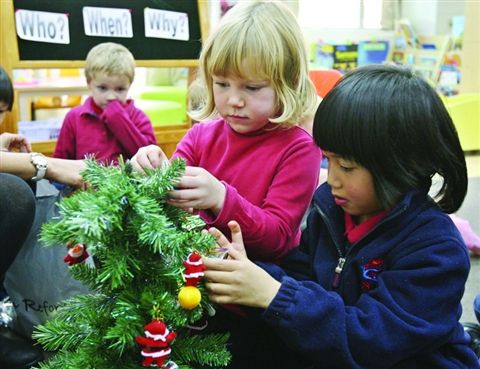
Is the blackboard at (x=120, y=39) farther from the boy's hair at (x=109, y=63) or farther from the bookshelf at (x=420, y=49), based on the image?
the bookshelf at (x=420, y=49)

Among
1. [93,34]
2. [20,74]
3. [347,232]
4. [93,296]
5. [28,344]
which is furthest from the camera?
[20,74]

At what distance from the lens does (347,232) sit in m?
0.94

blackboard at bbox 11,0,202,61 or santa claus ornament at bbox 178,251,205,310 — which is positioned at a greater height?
blackboard at bbox 11,0,202,61

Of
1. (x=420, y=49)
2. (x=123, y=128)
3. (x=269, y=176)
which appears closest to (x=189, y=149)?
(x=269, y=176)

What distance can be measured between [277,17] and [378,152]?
334 millimetres

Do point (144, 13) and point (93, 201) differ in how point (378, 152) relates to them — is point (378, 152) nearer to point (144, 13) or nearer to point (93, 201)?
point (93, 201)

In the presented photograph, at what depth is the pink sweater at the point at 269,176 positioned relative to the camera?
39.1 inches

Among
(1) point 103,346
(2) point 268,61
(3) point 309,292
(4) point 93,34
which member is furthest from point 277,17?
(4) point 93,34

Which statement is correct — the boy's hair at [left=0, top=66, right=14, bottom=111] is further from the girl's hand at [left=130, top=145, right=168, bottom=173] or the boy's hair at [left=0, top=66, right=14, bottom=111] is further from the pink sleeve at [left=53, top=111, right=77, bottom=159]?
the girl's hand at [left=130, top=145, right=168, bottom=173]

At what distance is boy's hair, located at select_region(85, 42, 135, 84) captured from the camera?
1.98 meters

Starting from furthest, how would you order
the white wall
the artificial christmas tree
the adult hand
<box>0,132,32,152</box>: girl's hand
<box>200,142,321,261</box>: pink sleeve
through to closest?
the white wall → <box>0,132,32,152</box>: girl's hand → the adult hand → <box>200,142,321,261</box>: pink sleeve → the artificial christmas tree

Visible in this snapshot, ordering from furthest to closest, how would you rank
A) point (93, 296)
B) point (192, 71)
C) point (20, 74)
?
point (20, 74) < point (192, 71) < point (93, 296)

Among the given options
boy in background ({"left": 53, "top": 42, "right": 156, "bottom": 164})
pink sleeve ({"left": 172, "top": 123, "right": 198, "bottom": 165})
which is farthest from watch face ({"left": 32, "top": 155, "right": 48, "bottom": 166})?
boy in background ({"left": 53, "top": 42, "right": 156, "bottom": 164})

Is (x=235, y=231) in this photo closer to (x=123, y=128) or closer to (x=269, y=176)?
(x=269, y=176)
